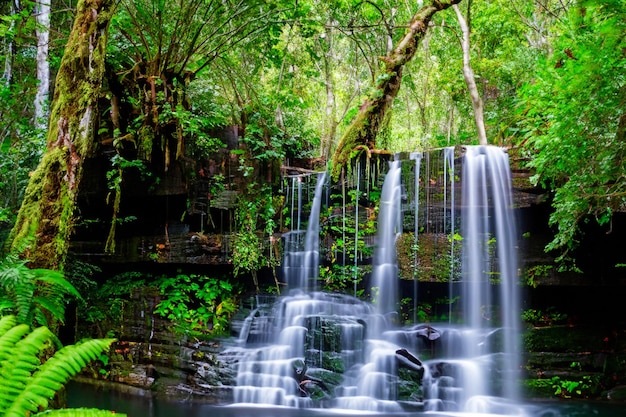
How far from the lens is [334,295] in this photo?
9258mm

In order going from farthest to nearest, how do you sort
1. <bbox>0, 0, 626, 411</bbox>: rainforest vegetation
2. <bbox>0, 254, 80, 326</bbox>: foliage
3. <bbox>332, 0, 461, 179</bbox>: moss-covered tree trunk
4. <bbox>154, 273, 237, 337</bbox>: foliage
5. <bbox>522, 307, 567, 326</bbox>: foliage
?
<bbox>332, 0, 461, 179</bbox>: moss-covered tree trunk < <bbox>154, 273, 237, 337</bbox>: foliage < <bbox>522, 307, 567, 326</bbox>: foliage < <bbox>0, 0, 626, 411</bbox>: rainforest vegetation < <bbox>0, 254, 80, 326</bbox>: foliage

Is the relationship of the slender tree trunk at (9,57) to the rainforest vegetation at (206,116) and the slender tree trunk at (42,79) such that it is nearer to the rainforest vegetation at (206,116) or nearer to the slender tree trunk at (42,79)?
the rainforest vegetation at (206,116)

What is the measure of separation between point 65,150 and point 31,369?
127 inches

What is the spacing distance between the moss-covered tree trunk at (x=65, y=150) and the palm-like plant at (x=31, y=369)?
2.35 meters

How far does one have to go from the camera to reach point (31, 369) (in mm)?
1970

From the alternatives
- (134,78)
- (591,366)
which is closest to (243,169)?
(134,78)

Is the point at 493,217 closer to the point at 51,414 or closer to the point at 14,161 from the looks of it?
the point at 51,414

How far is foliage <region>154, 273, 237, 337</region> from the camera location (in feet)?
27.6

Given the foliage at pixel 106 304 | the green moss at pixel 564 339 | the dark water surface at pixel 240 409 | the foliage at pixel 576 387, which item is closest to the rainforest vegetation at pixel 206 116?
the foliage at pixel 106 304

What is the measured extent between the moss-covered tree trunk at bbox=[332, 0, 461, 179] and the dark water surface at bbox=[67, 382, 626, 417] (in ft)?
16.5

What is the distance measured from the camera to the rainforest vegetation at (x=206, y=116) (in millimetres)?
4516

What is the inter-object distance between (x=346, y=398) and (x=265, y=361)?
1.58 m

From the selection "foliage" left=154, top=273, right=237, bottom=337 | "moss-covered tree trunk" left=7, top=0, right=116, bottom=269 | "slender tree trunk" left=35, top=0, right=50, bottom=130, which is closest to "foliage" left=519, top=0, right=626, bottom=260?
"moss-covered tree trunk" left=7, top=0, right=116, bottom=269

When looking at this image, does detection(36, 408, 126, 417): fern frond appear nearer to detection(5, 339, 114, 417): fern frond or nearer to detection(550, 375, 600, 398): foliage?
detection(5, 339, 114, 417): fern frond
